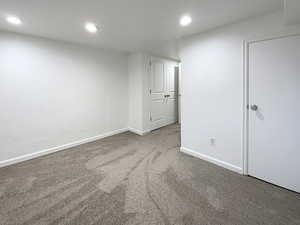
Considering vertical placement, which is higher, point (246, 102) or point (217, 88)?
point (217, 88)

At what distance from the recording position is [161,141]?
3.68m

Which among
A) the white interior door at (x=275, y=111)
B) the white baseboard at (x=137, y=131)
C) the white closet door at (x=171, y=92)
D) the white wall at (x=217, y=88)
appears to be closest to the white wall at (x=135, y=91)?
the white baseboard at (x=137, y=131)

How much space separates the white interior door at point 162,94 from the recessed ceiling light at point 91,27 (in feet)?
6.84

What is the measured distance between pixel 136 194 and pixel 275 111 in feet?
6.38

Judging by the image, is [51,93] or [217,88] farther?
[51,93]

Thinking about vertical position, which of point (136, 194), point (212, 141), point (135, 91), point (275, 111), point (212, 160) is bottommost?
point (136, 194)

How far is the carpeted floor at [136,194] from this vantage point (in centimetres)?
152

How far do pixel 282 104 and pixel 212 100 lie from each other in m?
0.86

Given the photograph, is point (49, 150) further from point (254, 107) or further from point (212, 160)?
point (254, 107)

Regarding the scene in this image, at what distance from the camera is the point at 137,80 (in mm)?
4223

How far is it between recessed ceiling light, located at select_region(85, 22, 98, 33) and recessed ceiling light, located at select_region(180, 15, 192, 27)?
48.6 inches

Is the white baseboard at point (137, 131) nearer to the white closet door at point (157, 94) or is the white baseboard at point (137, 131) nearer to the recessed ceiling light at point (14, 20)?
the white closet door at point (157, 94)

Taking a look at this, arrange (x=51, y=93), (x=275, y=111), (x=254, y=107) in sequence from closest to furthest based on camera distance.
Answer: (x=275, y=111) < (x=254, y=107) < (x=51, y=93)

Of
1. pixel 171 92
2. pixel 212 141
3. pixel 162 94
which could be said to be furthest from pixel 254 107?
pixel 171 92
